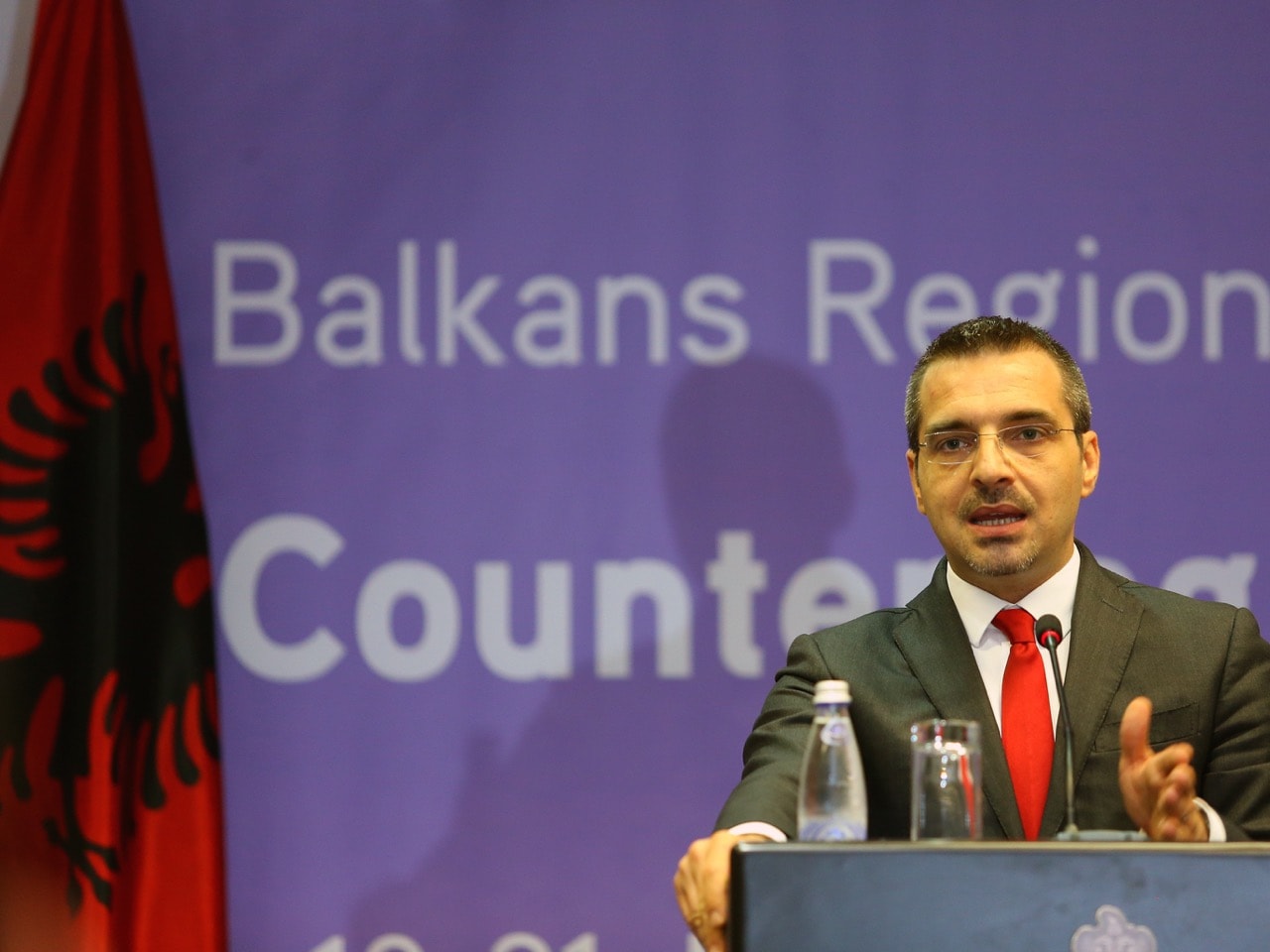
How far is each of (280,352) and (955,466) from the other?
5.58 feet

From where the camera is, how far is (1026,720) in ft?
7.48

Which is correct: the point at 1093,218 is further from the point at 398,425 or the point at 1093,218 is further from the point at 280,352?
the point at 280,352

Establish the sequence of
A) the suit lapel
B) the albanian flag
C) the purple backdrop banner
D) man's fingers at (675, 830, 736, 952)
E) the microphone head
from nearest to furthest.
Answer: man's fingers at (675, 830, 736, 952), the microphone head, the suit lapel, the albanian flag, the purple backdrop banner

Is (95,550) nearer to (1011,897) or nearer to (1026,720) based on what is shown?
(1026,720)

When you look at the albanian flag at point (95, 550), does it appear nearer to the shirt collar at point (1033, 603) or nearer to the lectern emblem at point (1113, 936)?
the shirt collar at point (1033, 603)

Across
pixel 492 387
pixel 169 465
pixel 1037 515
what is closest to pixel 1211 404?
pixel 1037 515

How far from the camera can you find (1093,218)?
11.4 ft

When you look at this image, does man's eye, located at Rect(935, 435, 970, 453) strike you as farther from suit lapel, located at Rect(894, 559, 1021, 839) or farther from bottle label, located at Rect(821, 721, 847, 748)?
bottle label, located at Rect(821, 721, 847, 748)

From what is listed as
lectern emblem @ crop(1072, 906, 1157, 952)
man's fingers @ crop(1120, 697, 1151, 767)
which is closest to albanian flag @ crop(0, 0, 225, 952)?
man's fingers @ crop(1120, 697, 1151, 767)

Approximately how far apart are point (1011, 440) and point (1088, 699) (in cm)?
42

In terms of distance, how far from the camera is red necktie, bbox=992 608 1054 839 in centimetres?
223

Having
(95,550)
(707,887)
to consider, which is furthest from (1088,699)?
(95,550)

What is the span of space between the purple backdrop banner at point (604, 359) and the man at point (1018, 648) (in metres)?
0.91

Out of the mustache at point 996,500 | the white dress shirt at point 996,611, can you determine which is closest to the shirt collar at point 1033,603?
the white dress shirt at point 996,611
